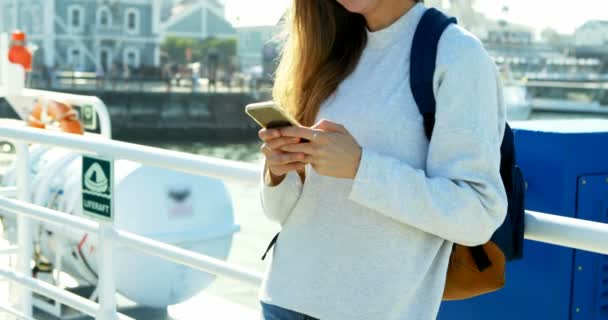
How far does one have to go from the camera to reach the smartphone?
4.46 ft

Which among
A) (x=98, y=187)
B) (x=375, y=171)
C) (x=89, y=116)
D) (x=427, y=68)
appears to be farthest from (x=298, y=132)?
(x=89, y=116)

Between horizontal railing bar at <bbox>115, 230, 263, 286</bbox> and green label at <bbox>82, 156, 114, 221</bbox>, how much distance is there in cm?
9

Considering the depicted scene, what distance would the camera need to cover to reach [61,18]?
Result: 187 ft

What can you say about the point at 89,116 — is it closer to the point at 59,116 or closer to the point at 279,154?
the point at 59,116

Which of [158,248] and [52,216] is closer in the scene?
[158,248]

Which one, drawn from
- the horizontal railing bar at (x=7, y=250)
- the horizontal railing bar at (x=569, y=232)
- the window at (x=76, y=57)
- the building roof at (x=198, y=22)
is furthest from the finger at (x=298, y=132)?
the building roof at (x=198, y=22)

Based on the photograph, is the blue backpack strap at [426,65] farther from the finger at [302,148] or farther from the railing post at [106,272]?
the railing post at [106,272]

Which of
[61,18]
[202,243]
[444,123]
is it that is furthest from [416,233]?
[61,18]

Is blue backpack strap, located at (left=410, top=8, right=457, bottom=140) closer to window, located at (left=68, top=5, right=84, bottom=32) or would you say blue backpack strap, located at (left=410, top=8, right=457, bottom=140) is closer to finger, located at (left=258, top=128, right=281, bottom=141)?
finger, located at (left=258, top=128, right=281, bottom=141)

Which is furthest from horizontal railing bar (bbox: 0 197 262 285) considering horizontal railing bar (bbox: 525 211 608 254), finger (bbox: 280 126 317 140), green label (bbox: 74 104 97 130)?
green label (bbox: 74 104 97 130)

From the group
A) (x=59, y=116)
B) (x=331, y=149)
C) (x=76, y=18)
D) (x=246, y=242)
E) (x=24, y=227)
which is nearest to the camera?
(x=331, y=149)

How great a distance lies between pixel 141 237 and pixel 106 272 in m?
0.24

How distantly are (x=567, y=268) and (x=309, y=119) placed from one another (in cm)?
67

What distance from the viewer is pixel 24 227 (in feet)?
12.7
